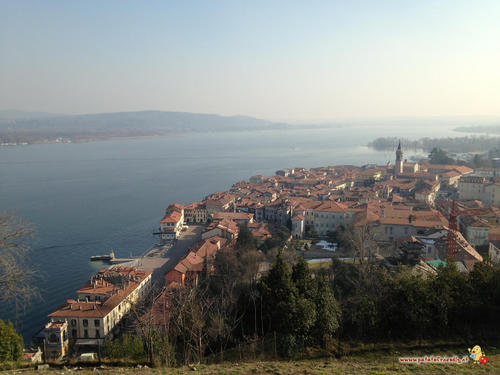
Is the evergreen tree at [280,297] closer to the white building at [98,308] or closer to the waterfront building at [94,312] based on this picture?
the white building at [98,308]

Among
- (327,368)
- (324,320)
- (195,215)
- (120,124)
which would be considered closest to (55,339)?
(324,320)

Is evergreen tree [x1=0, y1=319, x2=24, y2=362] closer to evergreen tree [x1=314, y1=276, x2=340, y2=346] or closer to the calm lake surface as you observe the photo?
the calm lake surface

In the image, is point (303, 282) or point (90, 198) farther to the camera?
point (90, 198)

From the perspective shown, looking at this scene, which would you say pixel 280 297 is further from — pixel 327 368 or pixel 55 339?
pixel 55 339

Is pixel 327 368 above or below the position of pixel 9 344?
above

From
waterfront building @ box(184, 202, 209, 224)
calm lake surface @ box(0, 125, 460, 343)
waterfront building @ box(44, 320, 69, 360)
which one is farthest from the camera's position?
waterfront building @ box(184, 202, 209, 224)

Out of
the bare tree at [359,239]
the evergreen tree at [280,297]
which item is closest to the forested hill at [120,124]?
the bare tree at [359,239]

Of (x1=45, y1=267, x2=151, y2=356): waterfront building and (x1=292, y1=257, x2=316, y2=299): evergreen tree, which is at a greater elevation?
(x1=292, y1=257, x2=316, y2=299): evergreen tree

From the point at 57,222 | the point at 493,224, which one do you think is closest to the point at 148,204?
the point at 57,222

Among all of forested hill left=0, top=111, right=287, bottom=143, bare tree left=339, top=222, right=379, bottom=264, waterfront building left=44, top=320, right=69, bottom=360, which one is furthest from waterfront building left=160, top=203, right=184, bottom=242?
forested hill left=0, top=111, right=287, bottom=143

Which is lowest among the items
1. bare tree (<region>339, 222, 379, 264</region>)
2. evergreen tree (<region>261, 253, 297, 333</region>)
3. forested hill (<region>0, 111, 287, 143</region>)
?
bare tree (<region>339, 222, 379, 264</region>)

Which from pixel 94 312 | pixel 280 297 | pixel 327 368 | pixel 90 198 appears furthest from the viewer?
pixel 90 198
